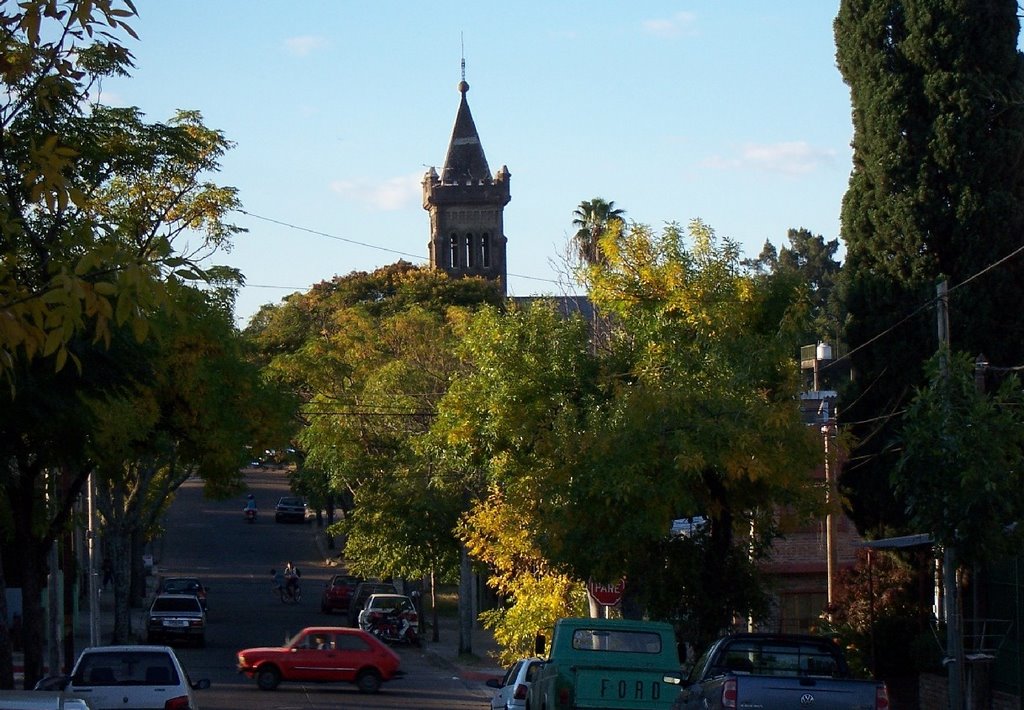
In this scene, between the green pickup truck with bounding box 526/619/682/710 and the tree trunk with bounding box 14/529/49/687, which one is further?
the tree trunk with bounding box 14/529/49/687

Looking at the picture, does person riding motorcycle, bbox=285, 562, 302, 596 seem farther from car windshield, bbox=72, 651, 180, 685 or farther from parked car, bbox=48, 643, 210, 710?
car windshield, bbox=72, 651, 180, 685

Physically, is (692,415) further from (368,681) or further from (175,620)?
(175,620)

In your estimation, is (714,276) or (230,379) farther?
(230,379)

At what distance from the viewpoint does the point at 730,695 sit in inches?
554

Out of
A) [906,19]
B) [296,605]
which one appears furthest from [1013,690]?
[296,605]

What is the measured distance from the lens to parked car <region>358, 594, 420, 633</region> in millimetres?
44594

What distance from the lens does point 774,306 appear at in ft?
77.6

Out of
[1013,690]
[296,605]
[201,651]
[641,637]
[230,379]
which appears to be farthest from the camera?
[296,605]

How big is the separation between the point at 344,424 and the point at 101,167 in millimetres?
23293

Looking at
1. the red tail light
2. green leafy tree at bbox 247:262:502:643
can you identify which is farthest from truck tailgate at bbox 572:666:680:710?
green leafy tree at bbox 247:262:502:643

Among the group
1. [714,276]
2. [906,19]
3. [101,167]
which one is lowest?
[714,276]

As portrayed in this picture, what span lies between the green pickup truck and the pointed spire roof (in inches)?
3554

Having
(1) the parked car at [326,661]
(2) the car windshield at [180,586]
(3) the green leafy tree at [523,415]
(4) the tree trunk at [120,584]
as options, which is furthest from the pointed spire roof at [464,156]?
(3) the green leafy tree at [523,415]

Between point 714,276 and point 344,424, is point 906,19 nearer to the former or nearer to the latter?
point 714,276
